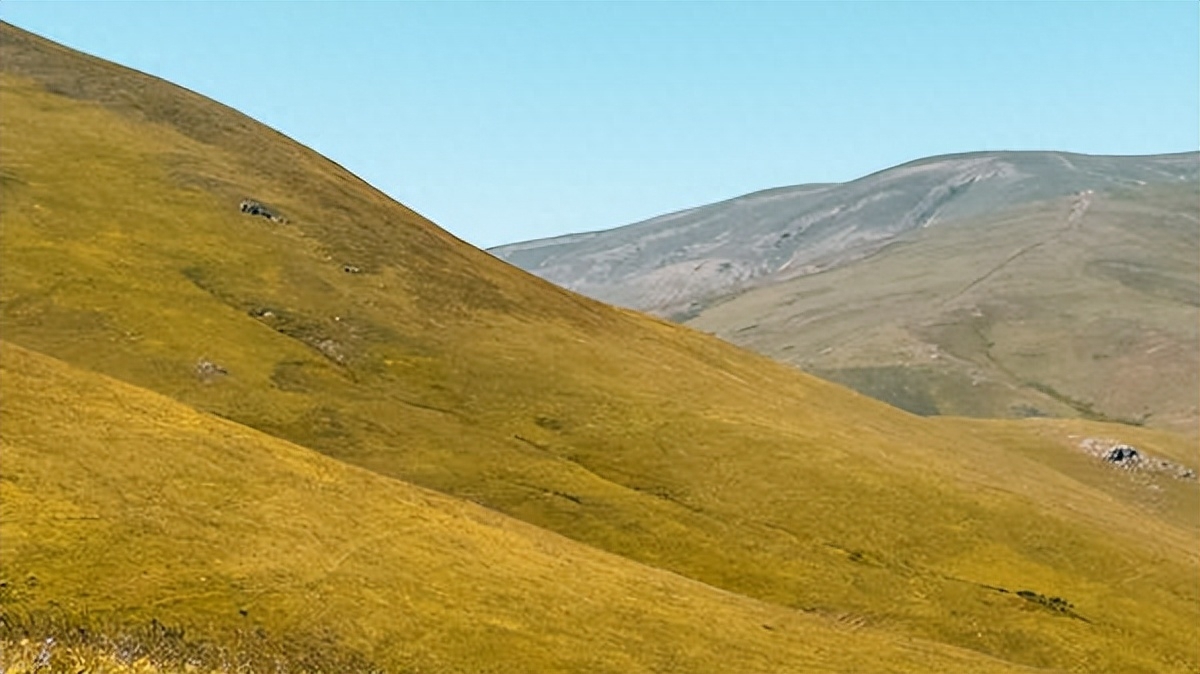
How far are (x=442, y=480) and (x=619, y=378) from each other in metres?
38.3

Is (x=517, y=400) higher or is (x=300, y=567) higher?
(x=517, y=400)

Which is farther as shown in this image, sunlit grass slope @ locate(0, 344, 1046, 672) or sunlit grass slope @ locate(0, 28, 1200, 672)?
sunlit grass slope @ locate(0, 28, 1200, 672)

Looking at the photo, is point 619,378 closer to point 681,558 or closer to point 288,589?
point 681,558

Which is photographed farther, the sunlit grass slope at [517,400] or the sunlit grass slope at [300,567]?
the sunlit grass slope at [517,400]

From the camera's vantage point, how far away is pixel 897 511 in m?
111

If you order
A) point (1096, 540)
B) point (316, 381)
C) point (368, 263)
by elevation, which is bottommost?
point (1096, 540)

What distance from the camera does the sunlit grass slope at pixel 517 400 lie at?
95.0 metres

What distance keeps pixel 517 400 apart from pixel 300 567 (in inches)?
2412

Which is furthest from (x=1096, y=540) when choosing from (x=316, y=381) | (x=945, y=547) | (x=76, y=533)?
(x=76, y=533)

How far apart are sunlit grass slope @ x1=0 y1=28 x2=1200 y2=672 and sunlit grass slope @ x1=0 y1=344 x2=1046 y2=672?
20461 mm

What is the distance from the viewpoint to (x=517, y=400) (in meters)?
116

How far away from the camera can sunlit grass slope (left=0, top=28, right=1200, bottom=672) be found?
95.0m

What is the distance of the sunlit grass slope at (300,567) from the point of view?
50.1 m

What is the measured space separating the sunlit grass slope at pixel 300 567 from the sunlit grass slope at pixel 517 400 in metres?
20.5
